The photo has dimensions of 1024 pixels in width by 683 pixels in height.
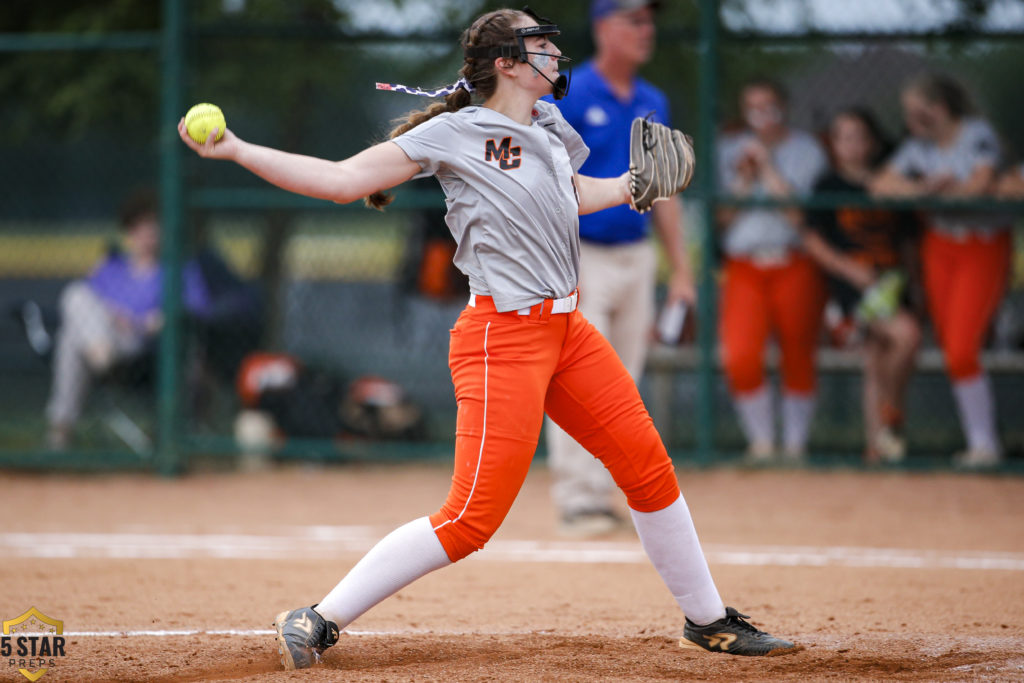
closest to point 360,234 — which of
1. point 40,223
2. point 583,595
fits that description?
point 40,223

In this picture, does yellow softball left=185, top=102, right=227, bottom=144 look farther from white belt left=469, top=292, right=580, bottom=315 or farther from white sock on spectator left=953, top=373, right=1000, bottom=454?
white sock on spectator left=953, top=373, right=1000, bottom=454

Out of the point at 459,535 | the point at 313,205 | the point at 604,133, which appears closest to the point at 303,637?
the point at 459,535

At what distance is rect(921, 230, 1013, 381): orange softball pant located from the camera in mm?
7559

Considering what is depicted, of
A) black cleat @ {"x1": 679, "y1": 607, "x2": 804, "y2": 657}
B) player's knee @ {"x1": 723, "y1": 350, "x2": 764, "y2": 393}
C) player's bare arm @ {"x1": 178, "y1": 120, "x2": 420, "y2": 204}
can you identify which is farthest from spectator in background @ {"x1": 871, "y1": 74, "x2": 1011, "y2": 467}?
player's bare arm @ {"x1": 178, "y1": 120, "x2": 420, "y2": 204}

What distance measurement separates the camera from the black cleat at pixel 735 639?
373cm

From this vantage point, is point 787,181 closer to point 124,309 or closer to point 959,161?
point 959,161

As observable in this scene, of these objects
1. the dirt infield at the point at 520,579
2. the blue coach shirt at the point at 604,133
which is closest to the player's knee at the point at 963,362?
the dirt infield at the point at 520,579

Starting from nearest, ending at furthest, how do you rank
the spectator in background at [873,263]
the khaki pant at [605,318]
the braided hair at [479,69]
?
the braided hair at [479,69]
the khaki pant at [605,318]
the spectator in background at [873,263]

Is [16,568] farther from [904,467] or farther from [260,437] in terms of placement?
[904,467]

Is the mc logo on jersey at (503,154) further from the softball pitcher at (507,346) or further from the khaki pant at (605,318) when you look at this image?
the khaki pant at (605,318)

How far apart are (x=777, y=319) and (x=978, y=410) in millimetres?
1372

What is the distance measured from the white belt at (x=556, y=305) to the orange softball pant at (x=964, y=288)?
464cm

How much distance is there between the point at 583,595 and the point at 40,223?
632cm

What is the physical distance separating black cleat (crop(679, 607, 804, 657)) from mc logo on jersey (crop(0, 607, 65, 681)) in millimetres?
1986
